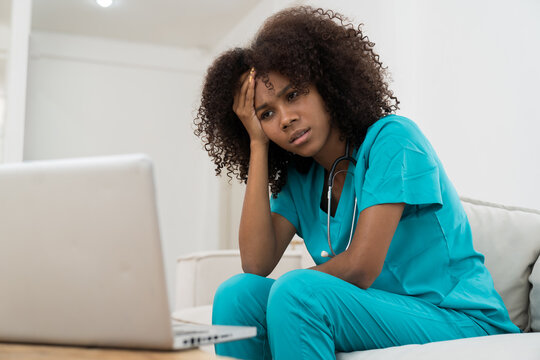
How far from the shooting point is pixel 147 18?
182 inches

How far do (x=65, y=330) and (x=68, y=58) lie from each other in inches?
186

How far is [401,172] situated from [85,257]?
2.10 ft

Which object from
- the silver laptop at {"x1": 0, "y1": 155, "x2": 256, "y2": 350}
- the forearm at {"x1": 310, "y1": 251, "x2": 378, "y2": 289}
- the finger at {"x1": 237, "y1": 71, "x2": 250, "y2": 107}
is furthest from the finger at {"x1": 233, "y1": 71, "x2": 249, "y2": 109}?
the silver laptop at {"x1": 0, "y1": 155, "x2": 256, "y2": 350}

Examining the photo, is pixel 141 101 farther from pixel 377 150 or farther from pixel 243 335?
pixel 243 335

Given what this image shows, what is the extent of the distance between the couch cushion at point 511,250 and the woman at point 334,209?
0.26 metres

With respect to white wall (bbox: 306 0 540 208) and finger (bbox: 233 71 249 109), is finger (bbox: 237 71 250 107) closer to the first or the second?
finger (bbox: 233 71 249 109)

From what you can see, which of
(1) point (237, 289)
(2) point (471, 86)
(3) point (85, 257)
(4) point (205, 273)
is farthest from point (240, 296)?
(2) point (471, 86)

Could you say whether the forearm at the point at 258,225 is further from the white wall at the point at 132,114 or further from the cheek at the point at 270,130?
the white wall at the point at 132,114

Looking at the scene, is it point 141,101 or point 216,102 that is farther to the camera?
point 141,101

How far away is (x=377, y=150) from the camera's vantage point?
3.68 ft

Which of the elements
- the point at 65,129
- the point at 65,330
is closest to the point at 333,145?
the point at 65,330

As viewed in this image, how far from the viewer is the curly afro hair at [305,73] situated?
4.25ft

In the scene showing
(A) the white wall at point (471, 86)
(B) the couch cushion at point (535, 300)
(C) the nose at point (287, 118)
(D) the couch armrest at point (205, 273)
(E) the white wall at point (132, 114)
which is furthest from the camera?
(E) the white wall at point (132, 114)

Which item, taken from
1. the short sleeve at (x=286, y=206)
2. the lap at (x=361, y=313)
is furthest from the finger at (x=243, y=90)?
the lap at (x=361, y=313)
